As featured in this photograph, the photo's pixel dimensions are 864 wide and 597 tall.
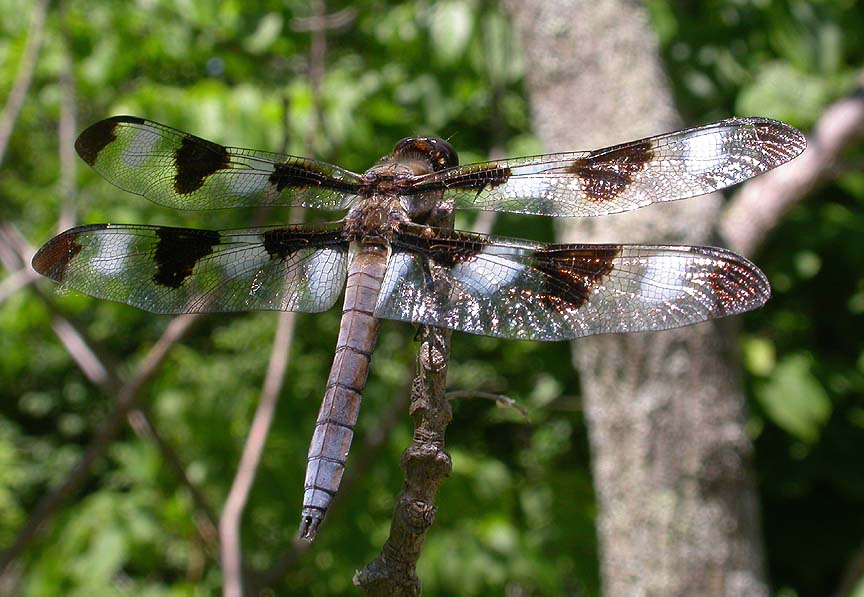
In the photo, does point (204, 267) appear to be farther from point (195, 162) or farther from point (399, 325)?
point (399, 325)

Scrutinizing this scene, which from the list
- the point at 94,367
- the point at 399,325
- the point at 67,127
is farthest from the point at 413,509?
the point at 399,325

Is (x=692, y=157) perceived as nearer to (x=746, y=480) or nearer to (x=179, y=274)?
(x=179, y=274)

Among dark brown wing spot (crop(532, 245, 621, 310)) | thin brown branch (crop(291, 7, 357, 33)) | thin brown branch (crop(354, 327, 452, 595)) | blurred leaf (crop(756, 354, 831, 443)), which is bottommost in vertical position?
thin brown branch (crop(354, 327, 452, 595))

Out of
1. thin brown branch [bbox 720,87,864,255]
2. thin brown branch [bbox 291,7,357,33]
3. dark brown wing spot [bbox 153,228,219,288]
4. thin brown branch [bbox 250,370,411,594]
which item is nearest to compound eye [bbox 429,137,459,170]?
dark brown wing spot [bbox 153,228,219,288]

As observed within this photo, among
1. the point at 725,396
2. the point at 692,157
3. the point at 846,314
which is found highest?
the point at 846,314

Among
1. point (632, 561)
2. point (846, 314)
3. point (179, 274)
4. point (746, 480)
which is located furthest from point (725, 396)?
point (179, 274)

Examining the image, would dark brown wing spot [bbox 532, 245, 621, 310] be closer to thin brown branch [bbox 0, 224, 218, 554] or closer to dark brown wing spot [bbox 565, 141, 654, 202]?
dark brown wing spot [bbox 565, 141, 654, 202]

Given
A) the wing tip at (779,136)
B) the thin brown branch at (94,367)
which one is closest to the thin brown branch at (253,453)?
the thin brown branch at (94,367)
